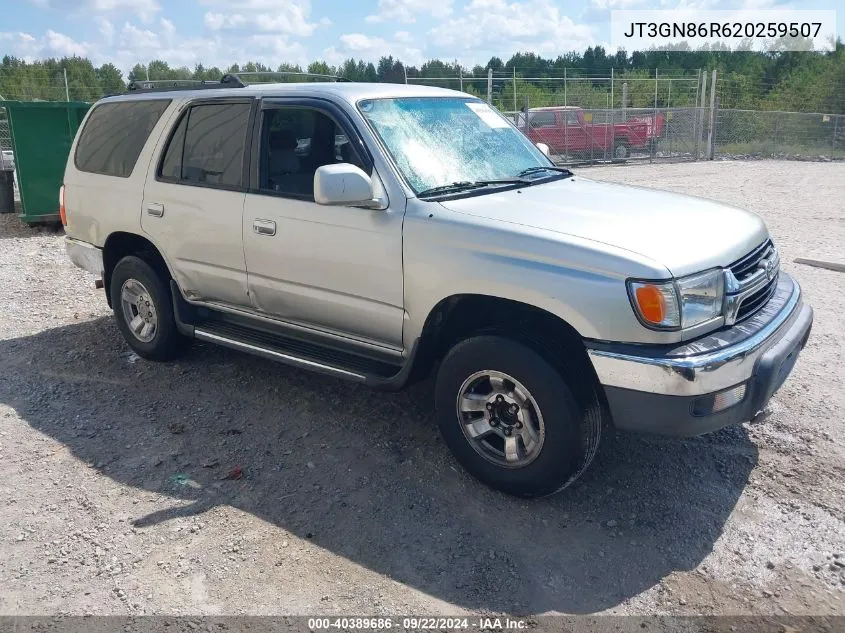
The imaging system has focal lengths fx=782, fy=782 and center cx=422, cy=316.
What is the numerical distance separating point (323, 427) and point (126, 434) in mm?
1203

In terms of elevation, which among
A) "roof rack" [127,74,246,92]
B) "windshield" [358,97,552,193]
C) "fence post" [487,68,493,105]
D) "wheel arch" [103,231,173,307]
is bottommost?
"wheel arch" [103,231,173,307]

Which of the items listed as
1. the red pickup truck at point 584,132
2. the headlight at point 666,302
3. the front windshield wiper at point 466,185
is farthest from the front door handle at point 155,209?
the red pickup truck at point 584,132

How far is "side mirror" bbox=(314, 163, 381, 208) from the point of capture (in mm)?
3918

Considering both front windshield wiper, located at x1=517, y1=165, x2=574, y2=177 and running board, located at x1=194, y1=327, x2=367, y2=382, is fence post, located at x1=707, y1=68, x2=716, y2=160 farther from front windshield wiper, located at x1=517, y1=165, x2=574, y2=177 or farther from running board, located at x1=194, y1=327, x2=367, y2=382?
running board, located at x1=194, y1=327, x2=367, y2=382

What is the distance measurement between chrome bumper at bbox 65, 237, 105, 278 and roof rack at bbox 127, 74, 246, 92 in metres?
1.27

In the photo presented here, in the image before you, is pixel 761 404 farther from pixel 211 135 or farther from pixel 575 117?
pixel 575 117

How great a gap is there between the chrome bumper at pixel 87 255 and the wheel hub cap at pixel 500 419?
11.3 feet

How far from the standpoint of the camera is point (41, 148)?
36.2 ft

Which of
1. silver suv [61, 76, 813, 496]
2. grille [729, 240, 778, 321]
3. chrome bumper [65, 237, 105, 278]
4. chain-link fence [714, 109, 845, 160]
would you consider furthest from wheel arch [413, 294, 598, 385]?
chain-link fence [714, 109, 845, 160]

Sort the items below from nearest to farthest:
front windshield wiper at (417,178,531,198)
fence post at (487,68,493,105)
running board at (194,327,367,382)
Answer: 1. front windshield wiper at (417,178,531,198)
2. running board at (194,327,367,382)
3. fence post at (487,68,493,105)

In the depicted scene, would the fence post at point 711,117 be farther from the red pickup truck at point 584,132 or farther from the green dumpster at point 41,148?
the green dumpster at point 41,148

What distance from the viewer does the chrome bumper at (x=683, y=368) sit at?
3.28 metres

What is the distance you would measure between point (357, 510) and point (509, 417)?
34.9 inches

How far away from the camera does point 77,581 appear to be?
11.1 ft
